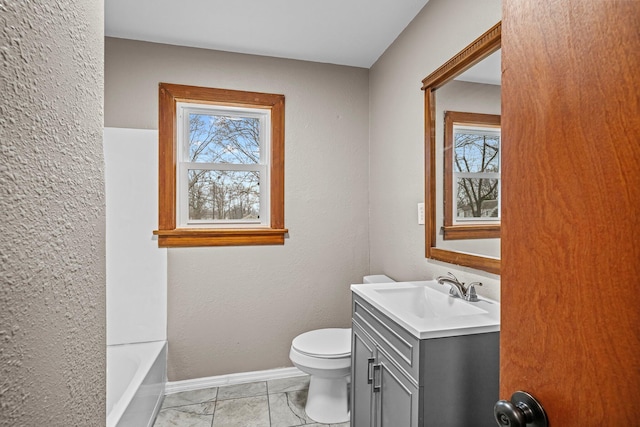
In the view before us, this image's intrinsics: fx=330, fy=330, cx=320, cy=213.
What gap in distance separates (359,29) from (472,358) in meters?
2.05

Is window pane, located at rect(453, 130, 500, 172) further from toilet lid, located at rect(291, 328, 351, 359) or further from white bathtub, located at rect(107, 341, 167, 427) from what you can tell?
white bathtub, located at rect(107, 341, 167, 427)

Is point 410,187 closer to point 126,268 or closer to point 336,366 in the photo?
point 336,366

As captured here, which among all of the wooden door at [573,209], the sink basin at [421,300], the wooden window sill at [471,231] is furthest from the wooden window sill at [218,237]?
the wooden door at [573,209]

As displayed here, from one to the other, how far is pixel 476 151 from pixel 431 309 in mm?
804

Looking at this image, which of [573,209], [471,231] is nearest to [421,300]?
[471,231]

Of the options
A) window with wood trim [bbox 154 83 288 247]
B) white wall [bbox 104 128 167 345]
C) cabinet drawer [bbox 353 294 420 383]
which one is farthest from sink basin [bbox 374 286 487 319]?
white wall [bbox 104 128 167 345]

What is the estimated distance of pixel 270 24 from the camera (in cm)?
215

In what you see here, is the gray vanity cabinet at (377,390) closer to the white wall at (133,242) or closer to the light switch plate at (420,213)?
the light switch plate at (420,213)

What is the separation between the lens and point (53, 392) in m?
0.45

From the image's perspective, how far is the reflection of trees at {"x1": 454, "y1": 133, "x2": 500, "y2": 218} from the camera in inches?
58.5

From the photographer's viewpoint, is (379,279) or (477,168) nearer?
(477,168)

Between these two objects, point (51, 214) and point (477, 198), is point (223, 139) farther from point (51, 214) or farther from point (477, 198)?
point (51, 214)

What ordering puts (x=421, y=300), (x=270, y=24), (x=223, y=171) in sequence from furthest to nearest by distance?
(x=223, y=171) → (x=270, y=24) → (x=421, y=300)

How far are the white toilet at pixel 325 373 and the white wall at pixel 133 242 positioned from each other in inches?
42.2
